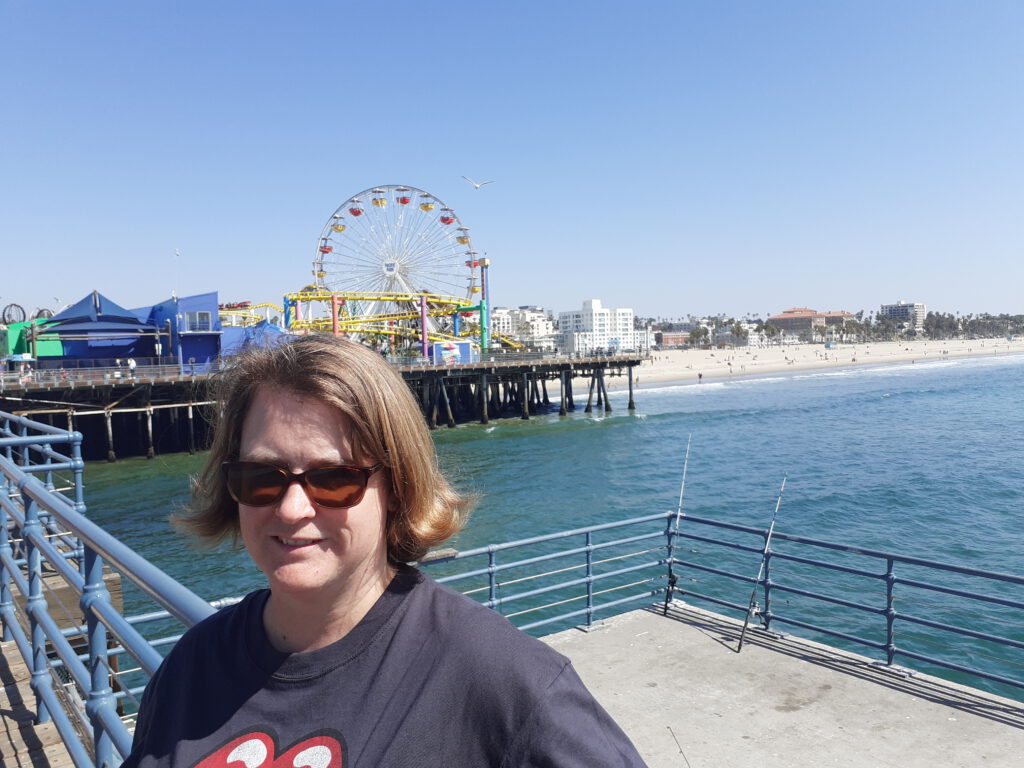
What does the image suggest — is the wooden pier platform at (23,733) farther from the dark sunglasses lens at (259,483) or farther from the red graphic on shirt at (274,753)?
the dark sunglasses lens at (259,483)

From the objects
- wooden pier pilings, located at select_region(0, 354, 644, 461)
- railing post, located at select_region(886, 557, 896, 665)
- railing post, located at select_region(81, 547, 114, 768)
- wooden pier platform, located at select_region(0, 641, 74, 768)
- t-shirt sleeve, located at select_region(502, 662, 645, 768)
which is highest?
t-shirt sleeve, located at select_region(502, 662, 645, 768)

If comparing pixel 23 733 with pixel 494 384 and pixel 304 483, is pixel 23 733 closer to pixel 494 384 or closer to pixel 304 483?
→ pixel 304 483

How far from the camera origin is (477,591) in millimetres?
10617

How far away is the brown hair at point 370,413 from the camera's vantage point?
1.42m

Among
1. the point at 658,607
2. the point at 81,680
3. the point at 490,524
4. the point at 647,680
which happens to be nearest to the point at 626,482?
the point at 490,524

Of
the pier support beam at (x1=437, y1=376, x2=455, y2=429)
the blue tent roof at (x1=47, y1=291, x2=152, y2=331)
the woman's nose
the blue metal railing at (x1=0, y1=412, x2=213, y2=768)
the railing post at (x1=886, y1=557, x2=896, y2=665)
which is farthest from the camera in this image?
the pier support beam at (x1=437, y1=376, x2=455, y2=429)

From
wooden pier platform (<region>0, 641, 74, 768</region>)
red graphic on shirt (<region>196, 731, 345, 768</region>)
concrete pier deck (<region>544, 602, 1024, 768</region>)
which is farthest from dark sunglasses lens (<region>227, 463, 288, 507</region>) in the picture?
concrete pier deck (<region>544, 602, 1024, 768</region>)

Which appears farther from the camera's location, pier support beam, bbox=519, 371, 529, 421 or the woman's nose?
pier support beam, bbox=519, 371, 529, 421

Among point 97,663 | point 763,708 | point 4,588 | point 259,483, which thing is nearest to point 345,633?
point 259,483

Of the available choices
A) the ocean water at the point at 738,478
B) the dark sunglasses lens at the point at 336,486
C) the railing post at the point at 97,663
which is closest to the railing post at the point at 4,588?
the ocean water at the point at 738,478

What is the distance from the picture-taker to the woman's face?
1.38 metres

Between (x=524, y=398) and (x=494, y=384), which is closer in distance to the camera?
(x=524, y=398)

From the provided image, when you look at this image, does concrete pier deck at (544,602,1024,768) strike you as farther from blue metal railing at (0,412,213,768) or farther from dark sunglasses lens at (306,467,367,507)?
dark sunglasses lens at (306,467,367,507)

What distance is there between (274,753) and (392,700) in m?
0.24
